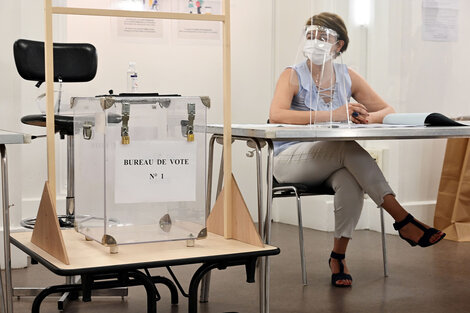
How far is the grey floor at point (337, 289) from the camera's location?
2783 mm

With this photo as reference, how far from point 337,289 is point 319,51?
3.17ft

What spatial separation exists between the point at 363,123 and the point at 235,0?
7.09 feet

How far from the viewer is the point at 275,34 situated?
4863 millimetres

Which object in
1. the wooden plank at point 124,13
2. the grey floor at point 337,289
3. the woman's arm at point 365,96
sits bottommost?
the grey floor at point 337,289

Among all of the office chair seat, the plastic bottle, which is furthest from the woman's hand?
the plastic bottle

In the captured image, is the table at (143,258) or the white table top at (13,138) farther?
the white table top at (13,138)

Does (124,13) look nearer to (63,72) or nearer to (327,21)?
(327,21)

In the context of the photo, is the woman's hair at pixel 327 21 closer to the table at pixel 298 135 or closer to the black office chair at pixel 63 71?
the table at pixel 298 135

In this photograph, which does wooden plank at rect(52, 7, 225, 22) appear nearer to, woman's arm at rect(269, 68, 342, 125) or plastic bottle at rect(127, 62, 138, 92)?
woman's arm at rect(269, 68, 342, 125)

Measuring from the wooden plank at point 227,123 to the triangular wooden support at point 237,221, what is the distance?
0.04ft

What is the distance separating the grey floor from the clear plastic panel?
2.58 ft

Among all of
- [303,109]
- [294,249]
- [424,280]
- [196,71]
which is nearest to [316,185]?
[303,109]

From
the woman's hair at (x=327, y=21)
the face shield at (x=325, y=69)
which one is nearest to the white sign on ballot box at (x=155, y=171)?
the face shield at (x=325, y=69)

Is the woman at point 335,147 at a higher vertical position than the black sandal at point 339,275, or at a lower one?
higher
